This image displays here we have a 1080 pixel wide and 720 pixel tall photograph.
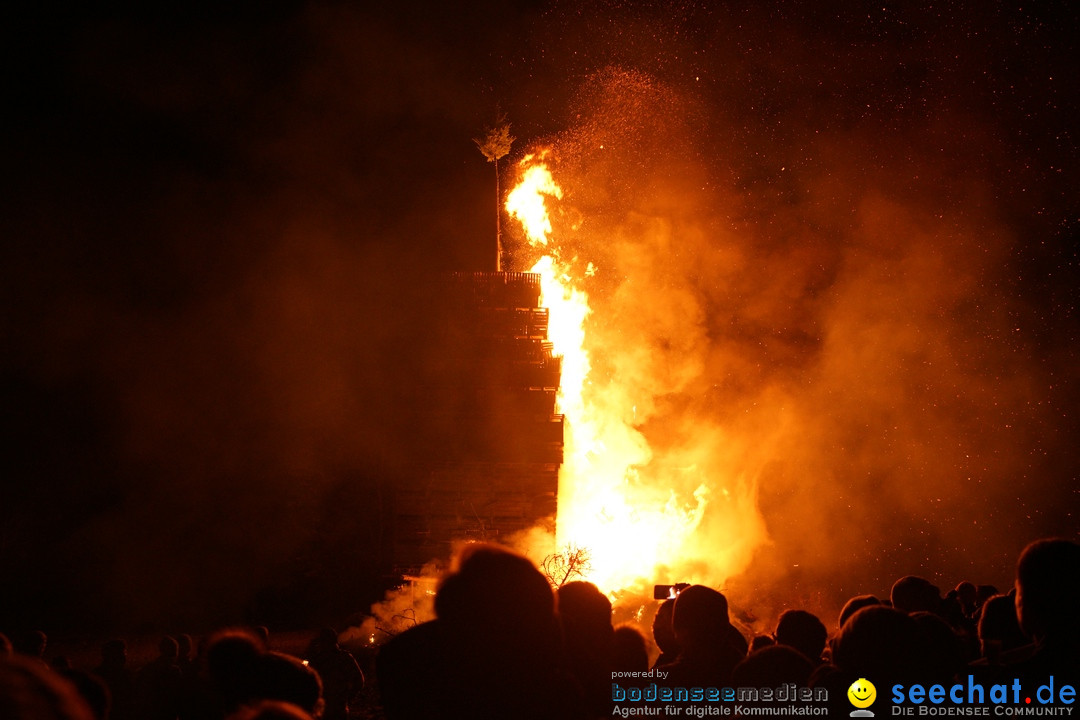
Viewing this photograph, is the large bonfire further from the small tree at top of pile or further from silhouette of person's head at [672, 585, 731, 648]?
silhouette of person's head at [672, 585, 731, 648]

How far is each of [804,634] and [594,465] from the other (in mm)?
10430

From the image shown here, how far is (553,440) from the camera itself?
9.00 metres

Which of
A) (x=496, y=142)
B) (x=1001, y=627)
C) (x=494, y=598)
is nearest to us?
(x=494, y=598)

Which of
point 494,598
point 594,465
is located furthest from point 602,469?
point 494,598

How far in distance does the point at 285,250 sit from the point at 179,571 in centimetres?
510

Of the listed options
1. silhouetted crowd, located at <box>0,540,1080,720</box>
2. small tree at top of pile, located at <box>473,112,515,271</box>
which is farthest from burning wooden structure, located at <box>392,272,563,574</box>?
silhouetted crowd, located at <box>0,540,1080,720</box>

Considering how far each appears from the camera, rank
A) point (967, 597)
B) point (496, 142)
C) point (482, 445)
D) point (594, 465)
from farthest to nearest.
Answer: point (594, 465)
point (496, 142)
point (482, 445)
point (967, 597)

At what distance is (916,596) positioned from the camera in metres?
3.69

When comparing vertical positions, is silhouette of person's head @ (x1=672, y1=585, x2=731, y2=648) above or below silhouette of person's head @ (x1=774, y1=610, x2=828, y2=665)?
above

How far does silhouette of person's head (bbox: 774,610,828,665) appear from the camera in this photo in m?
3.10

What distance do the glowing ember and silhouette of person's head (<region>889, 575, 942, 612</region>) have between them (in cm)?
773

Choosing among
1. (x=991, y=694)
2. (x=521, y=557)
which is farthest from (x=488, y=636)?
(x=991, y=694)

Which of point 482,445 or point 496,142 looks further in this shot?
point 496,142

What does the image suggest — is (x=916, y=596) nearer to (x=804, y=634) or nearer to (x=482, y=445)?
(x=804, y=634)
